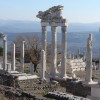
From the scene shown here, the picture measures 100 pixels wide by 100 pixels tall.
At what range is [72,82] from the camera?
30000mm

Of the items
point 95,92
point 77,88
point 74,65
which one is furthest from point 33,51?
point 95,92

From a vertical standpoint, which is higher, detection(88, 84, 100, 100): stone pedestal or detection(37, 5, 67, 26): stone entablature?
detection(37, 5, 67, 26): stone entablature

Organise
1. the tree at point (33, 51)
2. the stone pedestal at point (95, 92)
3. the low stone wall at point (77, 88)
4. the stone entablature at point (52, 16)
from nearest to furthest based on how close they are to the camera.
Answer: the stone pedestal at point (95, 92) → the low stone wall at point (77, 88) → the stone entablature at point (52, 16) → the tree at point (33, 51)

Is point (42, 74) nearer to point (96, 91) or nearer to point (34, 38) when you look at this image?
point (96, 91)

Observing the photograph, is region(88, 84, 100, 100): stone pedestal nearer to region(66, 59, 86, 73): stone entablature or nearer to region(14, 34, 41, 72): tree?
region(14, 34, 41, 72): tree

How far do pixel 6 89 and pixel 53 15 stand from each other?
1335 centimetres

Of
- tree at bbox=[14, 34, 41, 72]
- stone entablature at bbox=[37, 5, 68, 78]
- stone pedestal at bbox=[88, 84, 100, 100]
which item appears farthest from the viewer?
tree at bbox=[14, 34, 41, 72]

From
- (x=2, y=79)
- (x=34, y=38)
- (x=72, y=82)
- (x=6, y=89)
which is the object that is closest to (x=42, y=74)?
(x=72, y=82)

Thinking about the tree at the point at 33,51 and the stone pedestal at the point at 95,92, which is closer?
the stone pedestal at the point at 95,92

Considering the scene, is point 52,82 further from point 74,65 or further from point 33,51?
point 74,65

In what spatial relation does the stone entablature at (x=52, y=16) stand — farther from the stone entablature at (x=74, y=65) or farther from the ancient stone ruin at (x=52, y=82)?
the stone entablature at (x=74, y=65)

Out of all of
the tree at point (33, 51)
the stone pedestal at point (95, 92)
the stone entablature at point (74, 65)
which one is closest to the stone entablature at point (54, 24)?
the stone pedestal at point (95, 92)

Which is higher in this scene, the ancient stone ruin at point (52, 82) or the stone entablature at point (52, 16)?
the stone entablature at point (52, 16)

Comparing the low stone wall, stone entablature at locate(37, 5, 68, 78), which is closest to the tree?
stone entablature at locate(37, 5, 68, 78)
